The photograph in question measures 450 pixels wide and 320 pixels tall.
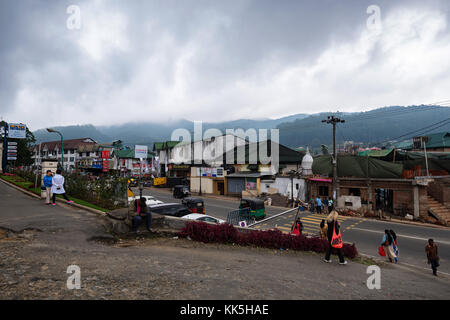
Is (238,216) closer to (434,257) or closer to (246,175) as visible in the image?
(434,257)

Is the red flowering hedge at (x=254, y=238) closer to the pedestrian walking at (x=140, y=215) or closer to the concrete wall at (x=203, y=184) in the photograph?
the pedestrian walking at (x=140, y=215)

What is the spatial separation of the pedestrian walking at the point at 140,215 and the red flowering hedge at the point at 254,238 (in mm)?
1243

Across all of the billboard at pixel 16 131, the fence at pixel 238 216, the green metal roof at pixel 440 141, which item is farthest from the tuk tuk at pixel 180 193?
the green metal roof at pixel 440 141

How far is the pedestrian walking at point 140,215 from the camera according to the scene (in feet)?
27.7

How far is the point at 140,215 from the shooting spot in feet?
28.4

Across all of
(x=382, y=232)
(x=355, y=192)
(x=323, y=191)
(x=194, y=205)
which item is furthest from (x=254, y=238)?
(x=323, y=191)

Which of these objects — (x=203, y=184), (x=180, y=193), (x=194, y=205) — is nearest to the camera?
(x=194, y=205)

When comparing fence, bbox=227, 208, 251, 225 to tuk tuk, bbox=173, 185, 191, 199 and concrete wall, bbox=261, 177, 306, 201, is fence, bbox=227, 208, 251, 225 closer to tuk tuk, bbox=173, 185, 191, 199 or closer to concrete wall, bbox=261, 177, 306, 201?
concrete wall, bbox=261, 177, 306, 201

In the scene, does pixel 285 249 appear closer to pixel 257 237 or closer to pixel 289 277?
pixel 257 237

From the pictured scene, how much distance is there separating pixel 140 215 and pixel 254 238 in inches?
171

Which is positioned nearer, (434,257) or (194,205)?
(434,257)
